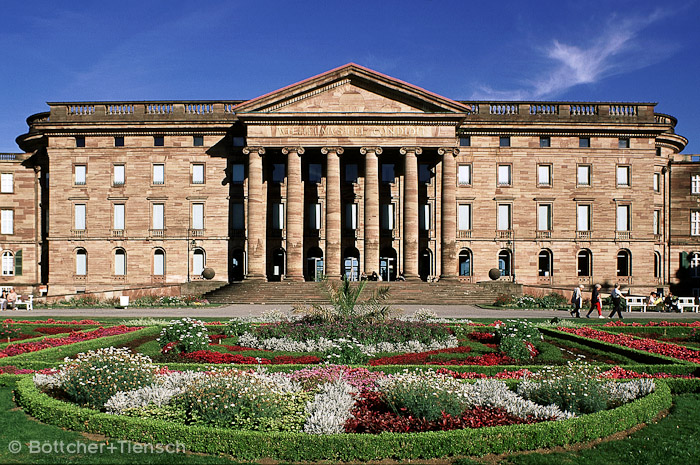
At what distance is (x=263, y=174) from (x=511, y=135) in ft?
79.1

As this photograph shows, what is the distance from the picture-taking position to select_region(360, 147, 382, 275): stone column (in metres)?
44.2

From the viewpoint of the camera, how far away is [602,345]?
17906 millimetres

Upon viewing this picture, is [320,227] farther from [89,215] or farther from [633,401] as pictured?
[633,401]

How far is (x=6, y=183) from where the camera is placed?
54219 mm

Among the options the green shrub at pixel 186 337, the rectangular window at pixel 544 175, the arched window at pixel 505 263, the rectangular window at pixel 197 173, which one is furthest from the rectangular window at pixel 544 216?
the green shrub at pixel 186 337

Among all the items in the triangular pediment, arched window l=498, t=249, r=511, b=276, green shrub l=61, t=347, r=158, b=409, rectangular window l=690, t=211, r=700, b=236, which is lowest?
green shrub l=61, t=347, r=158, b=409

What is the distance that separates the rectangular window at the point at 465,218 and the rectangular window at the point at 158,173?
2896 cm

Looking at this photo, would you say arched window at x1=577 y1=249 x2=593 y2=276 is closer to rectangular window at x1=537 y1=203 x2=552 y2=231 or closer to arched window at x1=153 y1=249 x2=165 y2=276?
rectangular window at x1=537 y1=203 x2=552 y2=231

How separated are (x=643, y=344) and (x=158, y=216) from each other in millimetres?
43987

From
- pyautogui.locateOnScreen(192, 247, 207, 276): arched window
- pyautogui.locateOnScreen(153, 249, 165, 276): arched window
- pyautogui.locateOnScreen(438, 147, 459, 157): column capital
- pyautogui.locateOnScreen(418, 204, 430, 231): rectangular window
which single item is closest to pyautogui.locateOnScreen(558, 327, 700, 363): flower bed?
pyautogui.locateOnScreen(438, 147, 459, 157): column capital

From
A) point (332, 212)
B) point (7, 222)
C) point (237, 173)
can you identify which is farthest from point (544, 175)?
point (7, 222)

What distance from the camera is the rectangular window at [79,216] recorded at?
5100 centimetres

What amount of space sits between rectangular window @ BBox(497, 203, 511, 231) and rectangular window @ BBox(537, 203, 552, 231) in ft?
9.72

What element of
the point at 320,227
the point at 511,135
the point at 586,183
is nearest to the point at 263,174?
the point at 320,227
